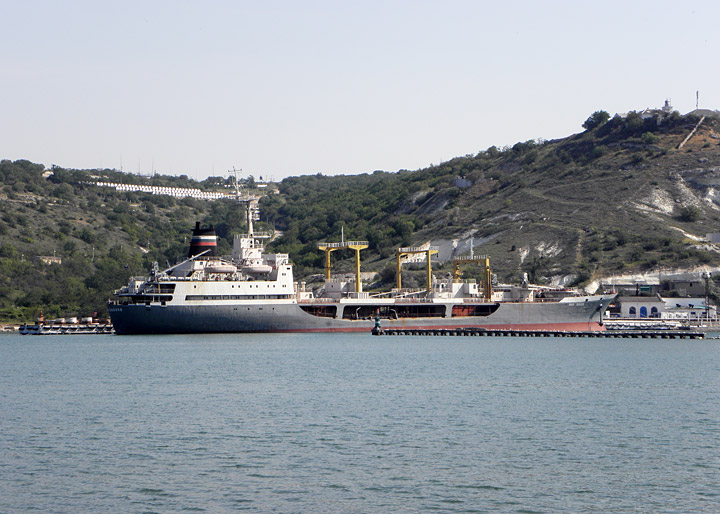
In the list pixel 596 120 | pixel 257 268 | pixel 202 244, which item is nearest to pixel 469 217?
pixel 596 120

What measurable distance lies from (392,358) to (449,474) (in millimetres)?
27864

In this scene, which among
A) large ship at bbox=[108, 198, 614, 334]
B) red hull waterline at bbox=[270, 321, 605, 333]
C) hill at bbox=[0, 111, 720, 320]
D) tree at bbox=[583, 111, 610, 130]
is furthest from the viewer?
tree at bbox=[583, 111, 610, 130]

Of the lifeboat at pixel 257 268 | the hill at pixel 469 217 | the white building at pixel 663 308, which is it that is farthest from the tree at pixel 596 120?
the lifeboat at pixel 257 268

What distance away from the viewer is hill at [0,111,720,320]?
334 ft

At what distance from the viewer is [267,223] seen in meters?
178

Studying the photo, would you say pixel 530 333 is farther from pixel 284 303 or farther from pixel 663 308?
pixel 663 308

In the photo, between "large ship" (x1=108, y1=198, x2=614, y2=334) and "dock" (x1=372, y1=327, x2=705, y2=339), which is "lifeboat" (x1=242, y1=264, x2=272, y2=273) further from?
"dock" (x1=372, y1=327, x2=705, y2=339)

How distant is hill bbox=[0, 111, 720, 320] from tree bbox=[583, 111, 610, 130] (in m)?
0.21

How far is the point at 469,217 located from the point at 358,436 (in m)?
103

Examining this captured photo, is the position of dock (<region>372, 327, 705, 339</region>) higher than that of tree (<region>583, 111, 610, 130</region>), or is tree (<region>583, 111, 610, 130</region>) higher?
tree (<region>583, 111, 610, 130</region>)

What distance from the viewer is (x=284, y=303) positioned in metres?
68.1

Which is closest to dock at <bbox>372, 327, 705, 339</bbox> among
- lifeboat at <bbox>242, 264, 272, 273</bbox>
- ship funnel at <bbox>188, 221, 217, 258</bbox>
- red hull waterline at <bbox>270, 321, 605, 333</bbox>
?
red hull waterline at <bbox>270, 321, 605, 333</bbox>

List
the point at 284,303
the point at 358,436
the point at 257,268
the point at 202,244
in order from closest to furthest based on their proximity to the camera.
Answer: the point at 358,436 < the point at 284,303 < the point at 257,268 < the point at 202,244

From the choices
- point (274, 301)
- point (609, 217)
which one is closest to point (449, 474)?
point (274, 301)
